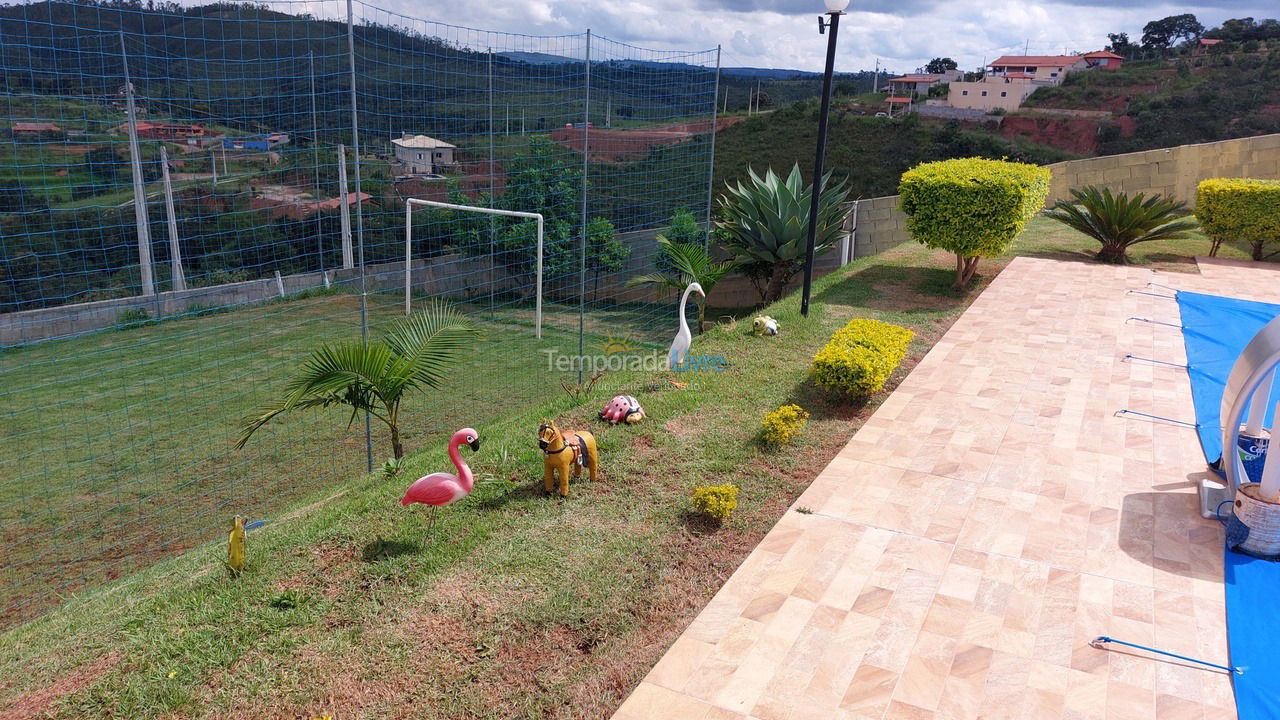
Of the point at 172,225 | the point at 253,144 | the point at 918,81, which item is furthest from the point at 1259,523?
the point at 918,81

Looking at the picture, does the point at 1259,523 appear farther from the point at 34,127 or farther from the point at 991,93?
the point at 991,93

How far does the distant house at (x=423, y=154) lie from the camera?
8.56m

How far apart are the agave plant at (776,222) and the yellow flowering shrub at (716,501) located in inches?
224

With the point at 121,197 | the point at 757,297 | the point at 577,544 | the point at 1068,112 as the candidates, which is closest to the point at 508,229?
the point at 757,297

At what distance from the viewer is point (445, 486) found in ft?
12.6

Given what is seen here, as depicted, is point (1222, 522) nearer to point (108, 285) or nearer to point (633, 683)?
point (633, 683)

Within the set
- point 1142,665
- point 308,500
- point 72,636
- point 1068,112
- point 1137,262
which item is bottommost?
point 308,500

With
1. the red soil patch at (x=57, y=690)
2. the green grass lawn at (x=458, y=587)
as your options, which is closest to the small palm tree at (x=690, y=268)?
the green grass lawn at (x=458, y=587)

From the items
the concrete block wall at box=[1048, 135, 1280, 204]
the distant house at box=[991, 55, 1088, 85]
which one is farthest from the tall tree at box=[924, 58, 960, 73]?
the concrete block wall at box=[1048, 135, 1280, 204]

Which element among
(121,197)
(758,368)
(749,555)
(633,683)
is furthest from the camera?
(121,197)

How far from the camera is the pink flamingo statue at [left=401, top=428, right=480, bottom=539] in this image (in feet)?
12.6

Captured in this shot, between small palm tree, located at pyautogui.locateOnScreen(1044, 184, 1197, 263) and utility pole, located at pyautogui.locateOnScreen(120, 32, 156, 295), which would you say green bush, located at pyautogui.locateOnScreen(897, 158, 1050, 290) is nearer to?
small palm tree, located at pyautogui.locateOnScreen(1044, 184, 1197, 263)

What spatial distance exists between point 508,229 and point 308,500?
7.00 metres

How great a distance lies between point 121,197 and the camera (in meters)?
9.46
